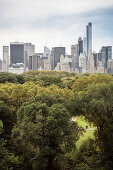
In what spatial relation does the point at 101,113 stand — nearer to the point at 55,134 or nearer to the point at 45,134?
the point at 55,134

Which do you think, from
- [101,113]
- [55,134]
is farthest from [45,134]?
[101,113]

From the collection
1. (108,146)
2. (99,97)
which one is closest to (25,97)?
(99,97)

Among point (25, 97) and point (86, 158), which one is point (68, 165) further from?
point (25, 97)

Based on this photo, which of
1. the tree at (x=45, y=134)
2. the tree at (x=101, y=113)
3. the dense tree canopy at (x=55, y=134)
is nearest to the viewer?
the tree at (x=45, y=134)

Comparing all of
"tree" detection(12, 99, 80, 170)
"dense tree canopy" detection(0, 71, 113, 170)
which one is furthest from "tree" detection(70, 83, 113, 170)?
"tree" detection(12, 99, 80, 170)

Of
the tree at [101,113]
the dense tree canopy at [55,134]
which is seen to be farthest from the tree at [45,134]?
the tree at [101,113]

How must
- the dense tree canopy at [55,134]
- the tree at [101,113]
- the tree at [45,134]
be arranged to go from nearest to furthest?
the tree at [45,134] → the dense tree canopy at [55,134] → the tree at [101,113]

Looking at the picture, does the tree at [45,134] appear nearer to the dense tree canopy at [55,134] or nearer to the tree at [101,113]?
the dense tree canopy at [55,134]
